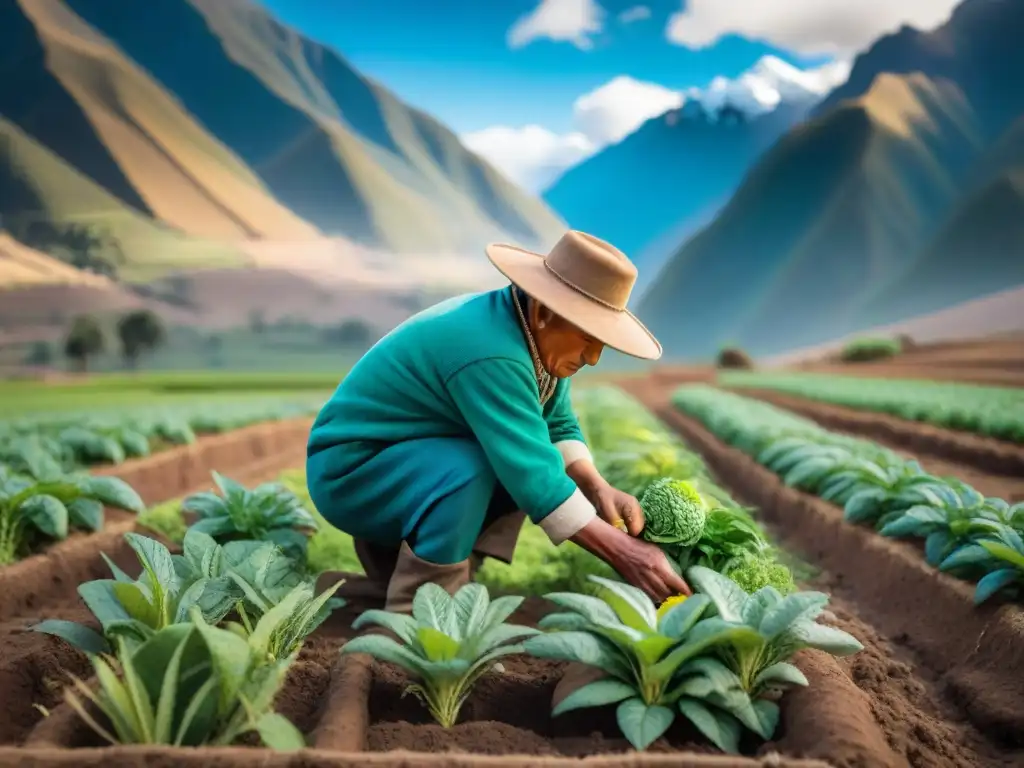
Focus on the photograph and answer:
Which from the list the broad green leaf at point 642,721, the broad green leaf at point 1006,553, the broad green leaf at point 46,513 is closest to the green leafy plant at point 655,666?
the broad green leaf at point 642,721

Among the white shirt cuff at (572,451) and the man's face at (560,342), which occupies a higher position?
the man's face at (560,342)

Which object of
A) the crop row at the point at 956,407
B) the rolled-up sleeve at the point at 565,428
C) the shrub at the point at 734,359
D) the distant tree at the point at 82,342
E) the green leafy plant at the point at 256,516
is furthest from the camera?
the shrub at the point at 734,359

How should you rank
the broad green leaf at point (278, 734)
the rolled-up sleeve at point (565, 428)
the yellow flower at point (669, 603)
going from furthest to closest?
the rolled-up sleeve at point (565, 428) < the yellow flower at point (669, 603) < the broad green leaf at point (278, 734)

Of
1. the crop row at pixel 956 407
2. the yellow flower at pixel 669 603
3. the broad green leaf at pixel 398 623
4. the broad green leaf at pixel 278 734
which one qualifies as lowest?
the broad green leaf at pixel 278 734

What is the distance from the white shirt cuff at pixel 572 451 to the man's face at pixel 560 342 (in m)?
0.38

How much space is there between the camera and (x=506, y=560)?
3.00 meters

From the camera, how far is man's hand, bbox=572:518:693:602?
2371 mm

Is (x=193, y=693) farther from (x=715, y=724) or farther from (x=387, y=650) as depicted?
(x=715, y=724)

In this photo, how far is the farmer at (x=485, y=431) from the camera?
2.38 m

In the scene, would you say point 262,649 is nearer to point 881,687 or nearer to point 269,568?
point 269,568

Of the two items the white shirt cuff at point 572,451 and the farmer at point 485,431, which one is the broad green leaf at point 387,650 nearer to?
the farmer at point 485,431

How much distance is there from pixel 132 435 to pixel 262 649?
4.76 meters

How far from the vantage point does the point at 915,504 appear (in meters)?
3.90

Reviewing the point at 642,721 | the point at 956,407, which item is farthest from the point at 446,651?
the point at 956,407
